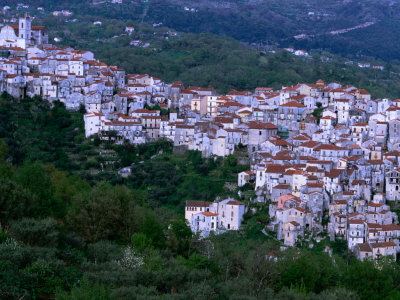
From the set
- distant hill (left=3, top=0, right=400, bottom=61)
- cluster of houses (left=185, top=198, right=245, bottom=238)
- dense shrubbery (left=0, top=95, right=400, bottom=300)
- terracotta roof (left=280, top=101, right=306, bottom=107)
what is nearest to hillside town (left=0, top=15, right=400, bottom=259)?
cluster of houses (left=185, top=198, right=245, bottom=238)

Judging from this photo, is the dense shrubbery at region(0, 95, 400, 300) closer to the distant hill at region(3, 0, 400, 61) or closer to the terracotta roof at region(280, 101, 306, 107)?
the terracotta roof at region(280, 101, 306, 107)

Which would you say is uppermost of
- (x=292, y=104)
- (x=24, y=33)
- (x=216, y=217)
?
(x=24, y=33)

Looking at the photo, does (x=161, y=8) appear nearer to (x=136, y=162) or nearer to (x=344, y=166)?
(x=136, y=162)

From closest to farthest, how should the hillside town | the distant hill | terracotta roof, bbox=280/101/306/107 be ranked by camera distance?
the hillside town
terracotta roof, bbox=280/101/306/107
the distant hill

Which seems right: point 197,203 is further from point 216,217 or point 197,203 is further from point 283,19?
point 283,19

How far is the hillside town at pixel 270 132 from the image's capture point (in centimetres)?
4000

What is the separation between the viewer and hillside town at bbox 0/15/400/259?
40.0 meters

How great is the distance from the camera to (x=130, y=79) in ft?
206

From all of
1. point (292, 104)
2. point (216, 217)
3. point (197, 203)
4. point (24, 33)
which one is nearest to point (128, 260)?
point (216, 217)

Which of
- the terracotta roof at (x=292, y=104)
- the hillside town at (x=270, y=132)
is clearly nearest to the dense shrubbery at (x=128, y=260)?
the hillside town at (x=270, y=132)

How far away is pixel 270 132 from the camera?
163 feet

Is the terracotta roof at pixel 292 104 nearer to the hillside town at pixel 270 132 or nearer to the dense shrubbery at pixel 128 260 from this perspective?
the hillside town at pixel 270 132

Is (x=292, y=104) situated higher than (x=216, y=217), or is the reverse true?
(x=292, y=104)

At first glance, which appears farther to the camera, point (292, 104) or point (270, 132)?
point (292, 104)
